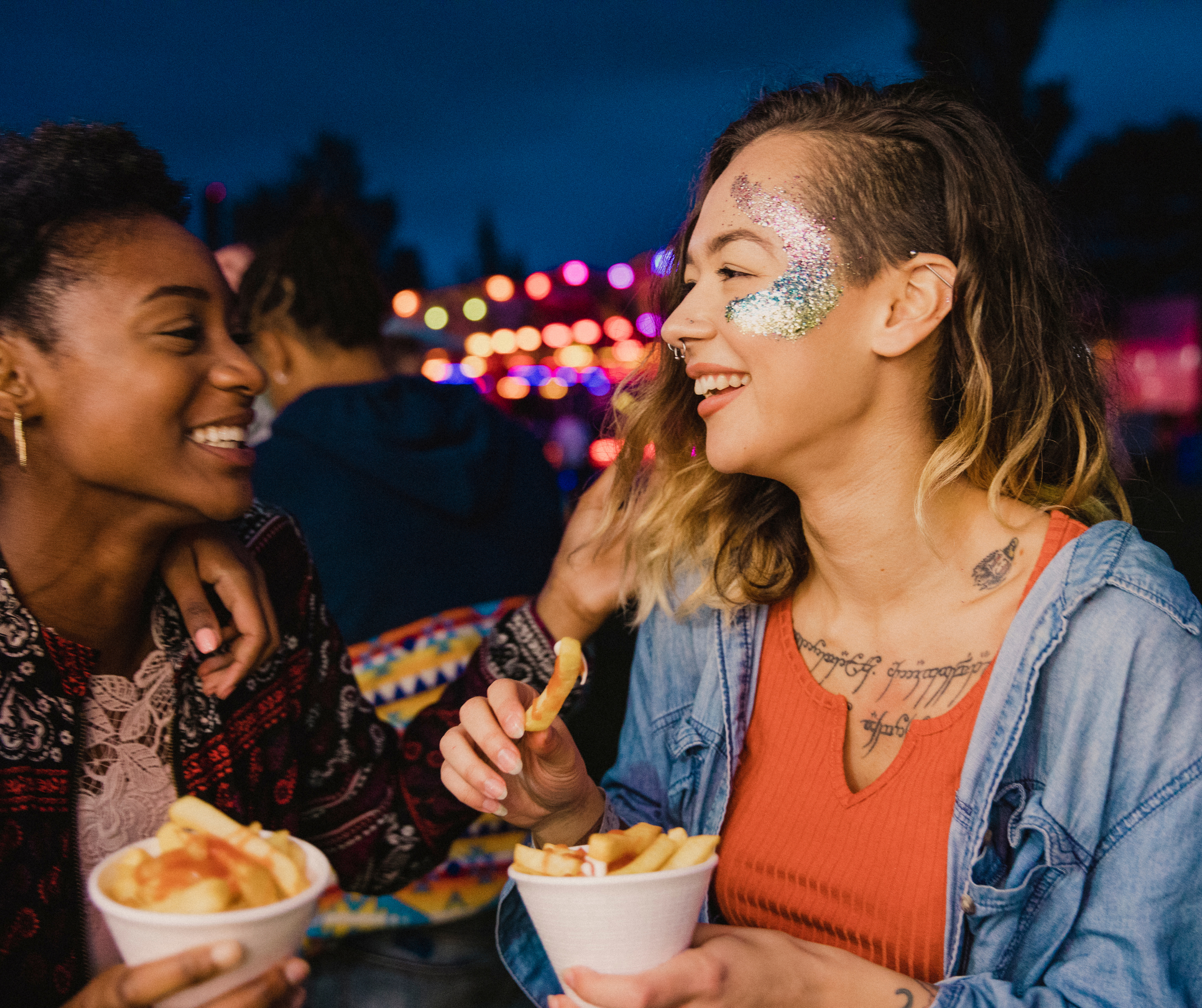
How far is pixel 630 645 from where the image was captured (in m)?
3.27

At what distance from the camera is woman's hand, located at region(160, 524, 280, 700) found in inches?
76.3

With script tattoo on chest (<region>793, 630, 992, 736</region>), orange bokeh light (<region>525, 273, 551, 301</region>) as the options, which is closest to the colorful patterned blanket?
script tattoo on chest (<region>793, 630, 992, 736</region>)

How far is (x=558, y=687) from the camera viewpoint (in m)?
1.45

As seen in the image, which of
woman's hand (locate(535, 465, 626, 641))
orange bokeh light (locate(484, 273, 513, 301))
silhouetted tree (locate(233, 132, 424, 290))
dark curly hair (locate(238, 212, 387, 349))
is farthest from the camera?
silhouetted tree (locate(233, 132, 424, 290))

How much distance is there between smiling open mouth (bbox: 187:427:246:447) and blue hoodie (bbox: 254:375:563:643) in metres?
1.13

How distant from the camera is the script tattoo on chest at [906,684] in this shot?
1824 millimetres

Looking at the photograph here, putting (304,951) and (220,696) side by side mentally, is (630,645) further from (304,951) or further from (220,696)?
(220,696)

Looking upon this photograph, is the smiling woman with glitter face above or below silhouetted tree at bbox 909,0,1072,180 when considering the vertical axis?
below

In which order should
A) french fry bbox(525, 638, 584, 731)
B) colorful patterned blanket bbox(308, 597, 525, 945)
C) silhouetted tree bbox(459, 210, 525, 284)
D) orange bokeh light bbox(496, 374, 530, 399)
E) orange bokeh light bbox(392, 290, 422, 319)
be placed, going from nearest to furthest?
french fry bbox(525, 638, 584, 731)
colorful patterned blanket bbox(308, 597, 525, 945)
orange bokeh light bbox(392, 290, 422, 319)
orange bokeh light bbox(496, 374, 530, 399)
silhouetted tree bbox(459, 210, 525, 284)

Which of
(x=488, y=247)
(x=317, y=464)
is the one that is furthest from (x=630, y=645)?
(x=488, y=247)

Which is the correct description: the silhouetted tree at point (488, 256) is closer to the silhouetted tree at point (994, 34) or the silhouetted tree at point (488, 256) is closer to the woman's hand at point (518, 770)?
the silhouetted tree at point (994, 34)

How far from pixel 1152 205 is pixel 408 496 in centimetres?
3146

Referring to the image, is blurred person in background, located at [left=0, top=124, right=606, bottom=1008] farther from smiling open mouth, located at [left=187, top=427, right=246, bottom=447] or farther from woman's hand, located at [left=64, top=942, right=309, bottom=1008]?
woman's hand, located at [left=64, top=942, right=309, bottom=1008]

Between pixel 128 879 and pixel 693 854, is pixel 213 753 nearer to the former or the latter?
pixel 128 879
